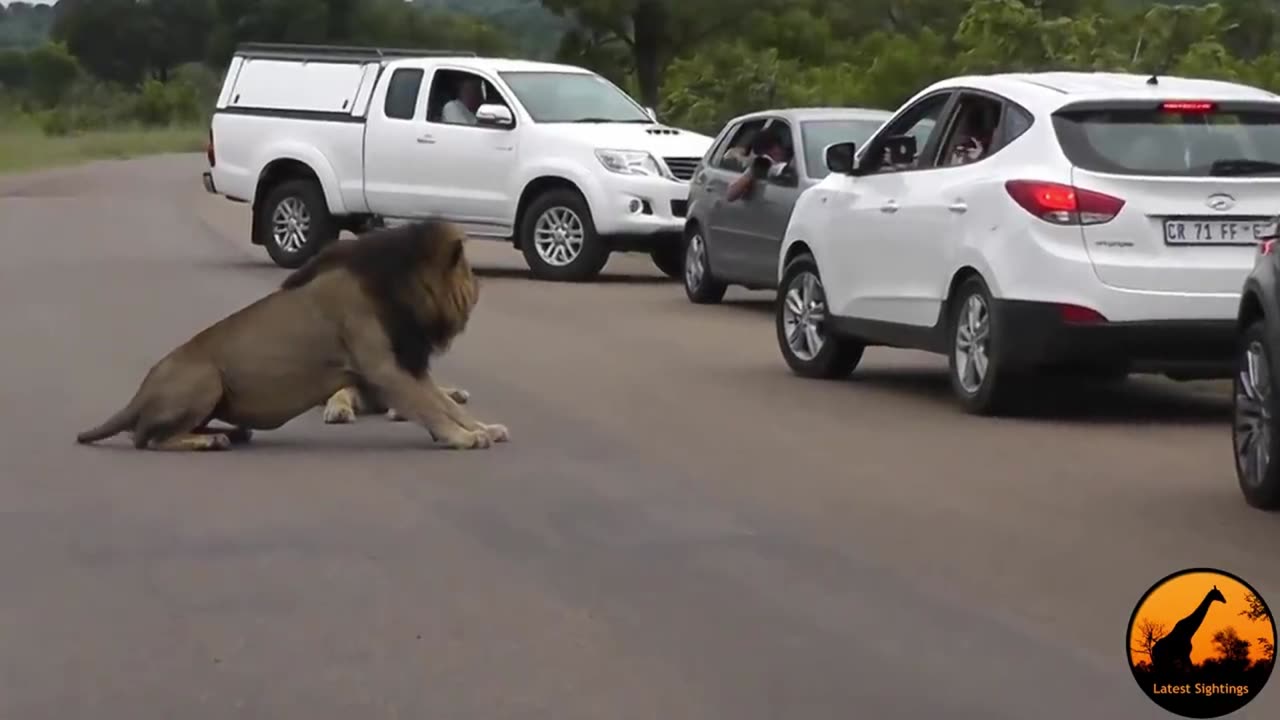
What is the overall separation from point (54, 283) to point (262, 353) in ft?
35.6

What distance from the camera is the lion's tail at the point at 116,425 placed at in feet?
36.6

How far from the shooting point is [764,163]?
18.8 meters

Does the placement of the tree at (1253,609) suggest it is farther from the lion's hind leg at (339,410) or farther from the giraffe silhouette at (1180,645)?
the lion's hind leg at (339,410)

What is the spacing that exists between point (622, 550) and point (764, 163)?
33.7 ft

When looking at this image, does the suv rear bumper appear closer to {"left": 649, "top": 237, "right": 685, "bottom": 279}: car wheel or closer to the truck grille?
{"left": 649, "top": 237, "right": 685, "bottom": 279}: car wheel

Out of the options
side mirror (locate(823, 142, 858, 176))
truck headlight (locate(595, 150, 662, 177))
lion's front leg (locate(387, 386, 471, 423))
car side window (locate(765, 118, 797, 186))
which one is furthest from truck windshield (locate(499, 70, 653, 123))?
lion's front leg (locate(387, 386, 471, 423))

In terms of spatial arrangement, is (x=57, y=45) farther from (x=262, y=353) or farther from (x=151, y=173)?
(x=262, y=353)

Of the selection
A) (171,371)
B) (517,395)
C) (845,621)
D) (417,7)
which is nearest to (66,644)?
(845,621)

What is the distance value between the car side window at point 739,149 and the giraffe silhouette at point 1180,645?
47.4ft

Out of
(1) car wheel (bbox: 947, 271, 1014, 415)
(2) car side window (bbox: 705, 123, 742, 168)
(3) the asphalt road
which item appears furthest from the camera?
(2) car side window (bbox: 705, 123, 742, 168)

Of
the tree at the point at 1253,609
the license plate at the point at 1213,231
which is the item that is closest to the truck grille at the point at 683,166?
the license plate at the point at 1213,231

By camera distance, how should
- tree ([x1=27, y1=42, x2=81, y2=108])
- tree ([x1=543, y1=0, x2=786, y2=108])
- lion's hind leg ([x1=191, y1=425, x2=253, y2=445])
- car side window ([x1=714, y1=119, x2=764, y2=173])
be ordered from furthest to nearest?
tree ([x1=27, y1=42, x2=81, y2=108]) < tree ([x1=543, y1=0, x2=786, y2=108]) < car side window ([x1=714, y1=119, x2=764, y2=173]) < lion's hind leg ([x1=191, y1=425, x2=253, y2=445])

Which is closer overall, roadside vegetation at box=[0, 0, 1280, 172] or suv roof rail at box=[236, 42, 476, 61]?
suv roof rail at box=[236, 42, 476, 61]

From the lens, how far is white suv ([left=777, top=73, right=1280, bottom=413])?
462 inches
